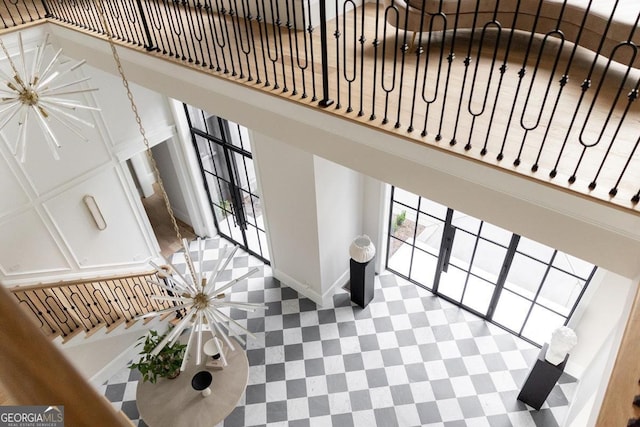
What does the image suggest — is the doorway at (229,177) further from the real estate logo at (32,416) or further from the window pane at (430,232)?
the real estate logo at (32,416)

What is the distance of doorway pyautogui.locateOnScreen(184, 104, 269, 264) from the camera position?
297 inches

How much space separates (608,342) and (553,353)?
723 millimetres

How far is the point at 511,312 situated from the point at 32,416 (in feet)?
24.7

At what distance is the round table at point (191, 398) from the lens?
190 inches

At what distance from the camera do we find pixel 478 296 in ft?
24.1

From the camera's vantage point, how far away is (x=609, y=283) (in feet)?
17.3

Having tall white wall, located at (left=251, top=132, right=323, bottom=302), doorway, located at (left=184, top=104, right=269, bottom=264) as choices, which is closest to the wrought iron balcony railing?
tall white wall, located at (left=251, top=132, right=323, bottom=302)

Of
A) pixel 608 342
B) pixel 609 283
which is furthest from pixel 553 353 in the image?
pixel 609 283

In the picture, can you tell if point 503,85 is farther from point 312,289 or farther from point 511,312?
point 312,289

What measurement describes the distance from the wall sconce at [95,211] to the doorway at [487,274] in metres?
4.83

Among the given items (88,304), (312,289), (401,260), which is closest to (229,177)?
(312,289)

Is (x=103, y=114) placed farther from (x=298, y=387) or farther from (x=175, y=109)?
(x=298, y=387)

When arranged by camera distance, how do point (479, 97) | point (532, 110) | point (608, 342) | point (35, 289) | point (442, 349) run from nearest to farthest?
point (532, 110), point (479, 97), point (608, 342), point (35, 289), point (442, 349)

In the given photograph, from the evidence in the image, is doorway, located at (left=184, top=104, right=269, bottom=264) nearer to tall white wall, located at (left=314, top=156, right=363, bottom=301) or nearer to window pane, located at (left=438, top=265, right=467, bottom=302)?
tall white wall, located at (left=314, top=156, right=363, bottom=301)
